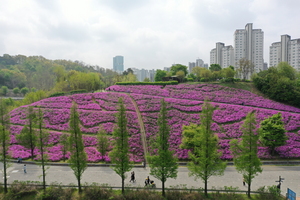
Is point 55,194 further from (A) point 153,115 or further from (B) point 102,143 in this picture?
(A) point 153,115

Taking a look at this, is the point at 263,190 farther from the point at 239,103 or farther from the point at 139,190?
the point at 239,103

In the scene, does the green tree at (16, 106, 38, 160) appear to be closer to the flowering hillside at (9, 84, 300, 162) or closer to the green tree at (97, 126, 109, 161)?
the flowering hillside at (9, 84, 300, 162)

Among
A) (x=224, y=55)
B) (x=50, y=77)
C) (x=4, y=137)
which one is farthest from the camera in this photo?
(x=224, y=55)

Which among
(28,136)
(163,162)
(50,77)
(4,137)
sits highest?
(50,77)

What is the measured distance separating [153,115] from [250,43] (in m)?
88.1

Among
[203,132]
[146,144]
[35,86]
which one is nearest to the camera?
[203,132]

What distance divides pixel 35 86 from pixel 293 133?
9534 cm

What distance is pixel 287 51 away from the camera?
9838 cm

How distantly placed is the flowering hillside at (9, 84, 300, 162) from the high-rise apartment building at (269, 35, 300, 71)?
71.1 m

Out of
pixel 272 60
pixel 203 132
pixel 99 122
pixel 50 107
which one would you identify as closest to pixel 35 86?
pixel 50 107

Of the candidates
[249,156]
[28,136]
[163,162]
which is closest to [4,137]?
[28,136]

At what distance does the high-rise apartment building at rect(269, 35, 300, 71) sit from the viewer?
311 ft

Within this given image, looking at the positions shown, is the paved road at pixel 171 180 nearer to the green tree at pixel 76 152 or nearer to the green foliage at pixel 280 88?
the green tree at pixel 76 152

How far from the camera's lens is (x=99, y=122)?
34875 mm
